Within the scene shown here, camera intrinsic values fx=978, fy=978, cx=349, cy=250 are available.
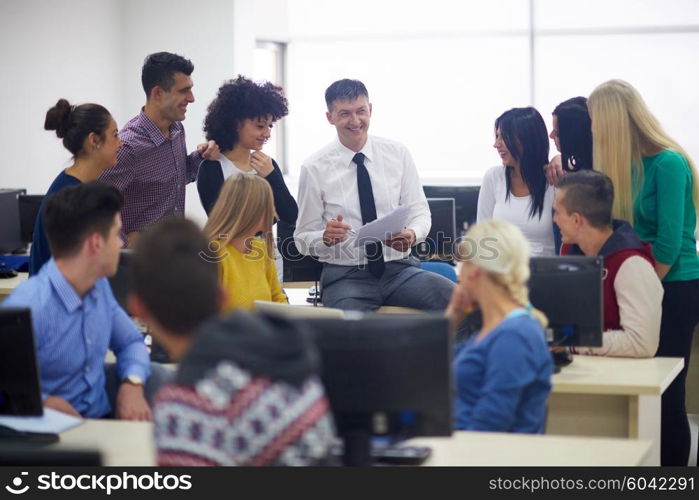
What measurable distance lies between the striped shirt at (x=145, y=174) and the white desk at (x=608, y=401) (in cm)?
208

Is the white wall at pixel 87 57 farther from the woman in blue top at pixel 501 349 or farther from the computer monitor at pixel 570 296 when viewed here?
the woman in blue top at pixel 501 349

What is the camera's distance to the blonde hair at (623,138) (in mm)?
3768

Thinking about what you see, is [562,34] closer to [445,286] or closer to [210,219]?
[445,286]

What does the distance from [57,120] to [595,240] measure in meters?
2.22

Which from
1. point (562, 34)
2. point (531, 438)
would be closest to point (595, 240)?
point (531, 438)

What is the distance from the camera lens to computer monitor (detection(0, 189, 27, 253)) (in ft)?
20.2

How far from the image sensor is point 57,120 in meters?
4.04

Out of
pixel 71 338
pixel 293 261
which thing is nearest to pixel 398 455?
pixel 71 338

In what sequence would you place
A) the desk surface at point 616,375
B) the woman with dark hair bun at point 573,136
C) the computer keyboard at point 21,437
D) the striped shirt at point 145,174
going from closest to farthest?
the computer keyboard at point 21,437, the desk surface at point 616,375, the woman with dark hair bun at point 573,136, the striped shirt at point 145,174

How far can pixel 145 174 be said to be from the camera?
450 cm

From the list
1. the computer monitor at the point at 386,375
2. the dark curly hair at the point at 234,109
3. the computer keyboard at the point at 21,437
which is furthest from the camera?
the dark curly hair at the point at 234,109

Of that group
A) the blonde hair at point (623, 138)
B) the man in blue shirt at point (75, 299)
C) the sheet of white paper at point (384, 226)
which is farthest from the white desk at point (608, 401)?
the man in blue shirt at point (75, 299)

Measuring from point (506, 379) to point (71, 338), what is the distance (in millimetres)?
1251

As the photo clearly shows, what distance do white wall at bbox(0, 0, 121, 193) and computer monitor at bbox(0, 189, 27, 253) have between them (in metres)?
0.57
